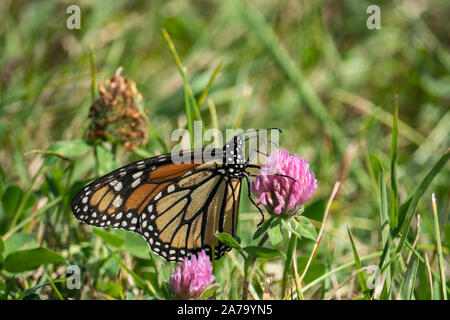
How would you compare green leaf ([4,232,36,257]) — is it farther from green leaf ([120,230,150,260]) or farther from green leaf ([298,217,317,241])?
green leaf ([298,217,317,241])

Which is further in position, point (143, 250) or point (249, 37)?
point (249, 37)

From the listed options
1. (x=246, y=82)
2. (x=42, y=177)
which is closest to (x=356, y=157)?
(x=246, y=82)

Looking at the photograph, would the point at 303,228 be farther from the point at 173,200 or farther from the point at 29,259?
the point at 29,259

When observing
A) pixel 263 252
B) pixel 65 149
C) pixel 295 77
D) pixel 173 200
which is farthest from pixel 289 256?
pixel 295 77

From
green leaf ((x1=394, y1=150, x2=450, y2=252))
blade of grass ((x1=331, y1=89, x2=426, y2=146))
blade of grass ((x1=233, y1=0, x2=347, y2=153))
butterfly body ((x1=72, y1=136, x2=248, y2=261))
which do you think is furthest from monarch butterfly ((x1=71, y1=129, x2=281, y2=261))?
blade of grass ((x1=331, y1=89, x2=426, y2=146))

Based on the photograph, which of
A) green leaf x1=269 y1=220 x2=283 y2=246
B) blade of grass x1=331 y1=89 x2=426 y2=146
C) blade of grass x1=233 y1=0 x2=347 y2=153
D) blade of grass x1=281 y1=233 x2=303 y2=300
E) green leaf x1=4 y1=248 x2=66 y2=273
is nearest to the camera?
green leaf x1=269 y1=220 x2=283 y2=246
